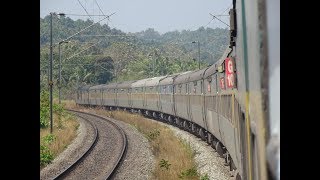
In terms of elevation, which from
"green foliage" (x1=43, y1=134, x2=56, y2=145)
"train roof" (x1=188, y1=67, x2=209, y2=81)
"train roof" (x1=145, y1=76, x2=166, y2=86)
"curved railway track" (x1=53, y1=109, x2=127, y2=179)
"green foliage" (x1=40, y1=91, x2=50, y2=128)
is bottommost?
"curved railway track" (x1=53, y1=109, x2=127, y2=179)

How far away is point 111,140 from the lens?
25.2m

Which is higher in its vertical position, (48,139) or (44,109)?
(44,109)

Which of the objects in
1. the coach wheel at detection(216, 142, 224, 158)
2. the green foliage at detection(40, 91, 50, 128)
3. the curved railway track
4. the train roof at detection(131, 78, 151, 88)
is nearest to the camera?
the curved railway track

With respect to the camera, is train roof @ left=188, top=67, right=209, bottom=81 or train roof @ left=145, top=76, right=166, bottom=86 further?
train roof @ left=145, top=76, right=166, bottom=86

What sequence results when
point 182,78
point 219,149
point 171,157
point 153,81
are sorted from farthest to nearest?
point 153,81 → point 182,78 → point 171,157 → point 219,149

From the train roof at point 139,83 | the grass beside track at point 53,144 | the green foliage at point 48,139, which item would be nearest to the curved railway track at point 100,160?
the grass beside track at point 53,144

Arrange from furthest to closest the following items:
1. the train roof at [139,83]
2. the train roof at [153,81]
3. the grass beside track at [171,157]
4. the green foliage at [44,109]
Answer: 1. the train roof at [139,83]
2. the train roof at [153,81]
3. the green foliage at [44,109]
4. the grass beside track at [171,157]

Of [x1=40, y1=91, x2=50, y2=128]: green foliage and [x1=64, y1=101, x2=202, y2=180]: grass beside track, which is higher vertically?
[x1=40, y1=91, x2=50, y2=128]: green foliage

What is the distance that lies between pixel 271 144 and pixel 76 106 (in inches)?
2652

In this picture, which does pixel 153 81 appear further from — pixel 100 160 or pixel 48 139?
pixel 100 160

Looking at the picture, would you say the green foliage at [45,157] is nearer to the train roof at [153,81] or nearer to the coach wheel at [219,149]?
the coach wheel at [219,149]

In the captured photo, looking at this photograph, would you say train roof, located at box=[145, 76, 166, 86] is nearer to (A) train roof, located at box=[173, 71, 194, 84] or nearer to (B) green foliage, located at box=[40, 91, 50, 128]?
(A) train roof, located at box=[173, 71, 194, 84]

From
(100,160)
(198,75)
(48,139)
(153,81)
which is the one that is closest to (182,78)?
(198,75)

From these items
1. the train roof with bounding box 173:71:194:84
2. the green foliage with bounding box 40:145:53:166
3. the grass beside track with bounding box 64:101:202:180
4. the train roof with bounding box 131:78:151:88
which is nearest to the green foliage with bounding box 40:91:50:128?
the grass beside track with bounding box 64:101:202:180
